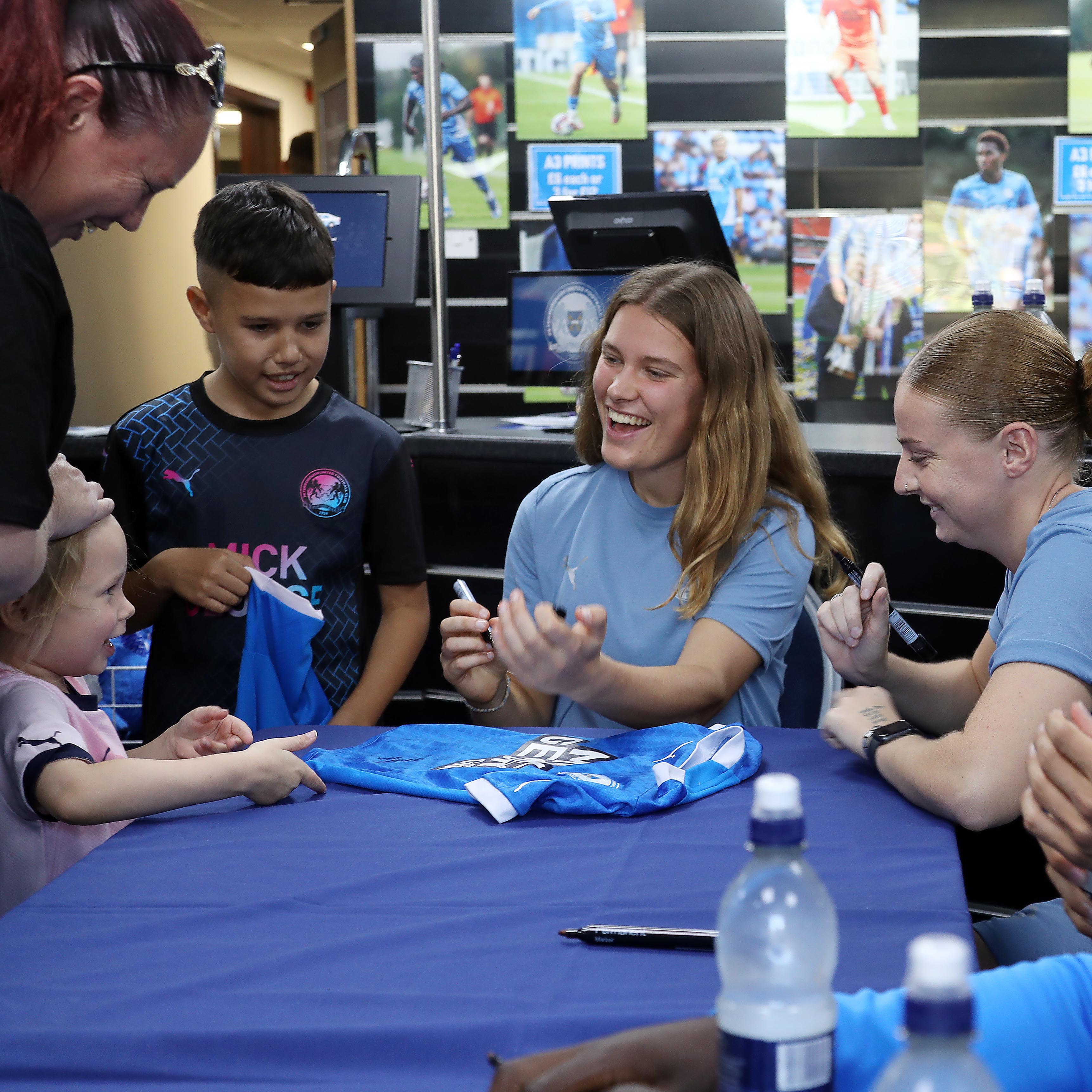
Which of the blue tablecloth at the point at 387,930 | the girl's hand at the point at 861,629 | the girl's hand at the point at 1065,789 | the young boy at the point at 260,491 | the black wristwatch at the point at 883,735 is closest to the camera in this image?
the blue tablecloth at the point at 387,930

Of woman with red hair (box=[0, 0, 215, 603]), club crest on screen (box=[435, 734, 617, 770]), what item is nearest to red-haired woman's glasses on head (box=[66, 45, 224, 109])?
woman with red hair (box=[0, 0, 215, 603])

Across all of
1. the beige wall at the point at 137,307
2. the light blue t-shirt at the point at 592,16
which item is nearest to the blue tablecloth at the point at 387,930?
the light blue t-shirt at the point at 592,16

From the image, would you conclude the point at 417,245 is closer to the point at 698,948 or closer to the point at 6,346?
the point at 6,346

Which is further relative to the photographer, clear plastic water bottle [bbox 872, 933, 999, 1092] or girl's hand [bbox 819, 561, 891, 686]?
girl's hand [bbox 819, 561, 891, 686]

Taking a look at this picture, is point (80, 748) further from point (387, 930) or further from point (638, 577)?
point (638, 577)

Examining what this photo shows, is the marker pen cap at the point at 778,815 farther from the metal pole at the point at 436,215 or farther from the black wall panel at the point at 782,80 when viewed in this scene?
the black wall panel at the point at 782,80

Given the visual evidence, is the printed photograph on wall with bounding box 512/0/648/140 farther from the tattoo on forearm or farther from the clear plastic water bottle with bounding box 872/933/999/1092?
the clear plastic water bottle with bounding box 872/933/999/1092

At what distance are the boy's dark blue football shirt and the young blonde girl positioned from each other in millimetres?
457

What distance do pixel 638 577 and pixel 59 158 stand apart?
107cm

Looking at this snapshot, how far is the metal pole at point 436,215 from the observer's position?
298cm

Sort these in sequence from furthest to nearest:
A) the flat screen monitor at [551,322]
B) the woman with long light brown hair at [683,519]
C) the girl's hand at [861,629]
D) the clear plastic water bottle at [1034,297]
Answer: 1. the flat screen monitor at [551,322]
2. the clear plastic water bottle at [1034,297]
3. the woman with long light brown hair at [683,519]
4. the girl's hand at [861,629]

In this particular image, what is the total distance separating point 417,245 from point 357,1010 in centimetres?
261

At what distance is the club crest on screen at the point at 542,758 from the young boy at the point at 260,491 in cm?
60

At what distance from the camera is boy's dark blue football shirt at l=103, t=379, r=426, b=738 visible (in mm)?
1968
